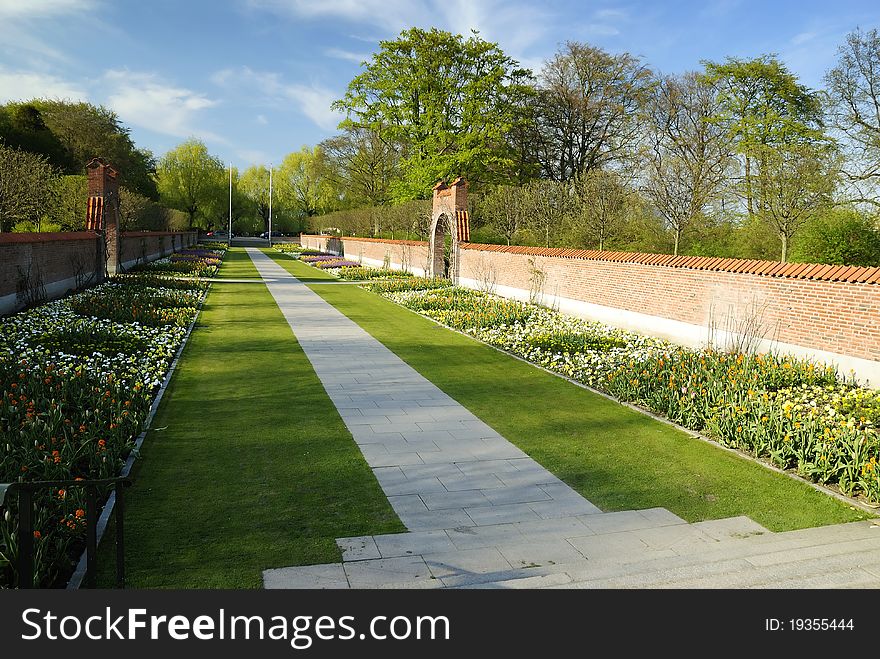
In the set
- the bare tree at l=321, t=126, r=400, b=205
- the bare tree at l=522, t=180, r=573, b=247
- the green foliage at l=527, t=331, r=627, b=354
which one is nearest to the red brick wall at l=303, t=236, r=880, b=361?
the green foliage at l=527, t=331, r=627, b=354

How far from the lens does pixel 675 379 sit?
28.2ft

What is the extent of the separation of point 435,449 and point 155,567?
306 cm

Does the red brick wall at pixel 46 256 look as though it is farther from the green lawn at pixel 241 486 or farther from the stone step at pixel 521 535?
the stone step at pixel 521 535

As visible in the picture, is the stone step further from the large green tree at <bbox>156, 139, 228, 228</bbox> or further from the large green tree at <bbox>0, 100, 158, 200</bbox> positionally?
the large green tree at <bbox>156, 139, 228, 228</bbox>

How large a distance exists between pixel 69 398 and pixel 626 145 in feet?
116

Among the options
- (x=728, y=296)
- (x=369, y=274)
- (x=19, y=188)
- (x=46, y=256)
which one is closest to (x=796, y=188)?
(x=728, y=296)

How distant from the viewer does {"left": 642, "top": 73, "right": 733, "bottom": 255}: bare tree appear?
2155 centimetres

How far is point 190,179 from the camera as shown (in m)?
68.7

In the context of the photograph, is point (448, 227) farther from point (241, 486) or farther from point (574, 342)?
point (241, 486)
